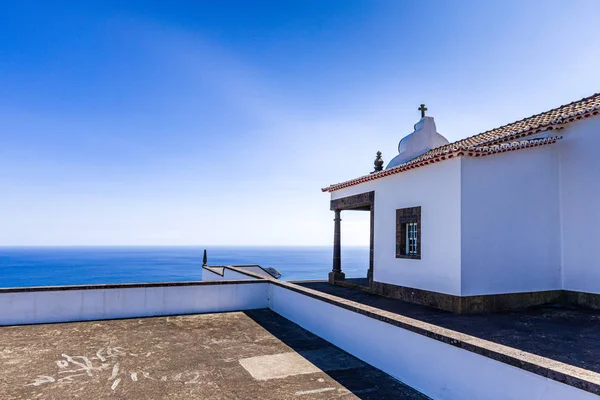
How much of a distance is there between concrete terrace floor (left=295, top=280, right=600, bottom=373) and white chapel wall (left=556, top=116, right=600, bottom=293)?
111 cm

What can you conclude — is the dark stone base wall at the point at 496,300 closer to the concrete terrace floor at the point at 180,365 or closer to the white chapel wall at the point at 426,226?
the white chapel wall at the point at 426,226

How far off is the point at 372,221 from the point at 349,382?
8296mm

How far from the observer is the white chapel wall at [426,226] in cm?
943

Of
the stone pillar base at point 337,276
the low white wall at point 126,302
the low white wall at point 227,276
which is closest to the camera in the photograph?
the low white wall at point 126,302

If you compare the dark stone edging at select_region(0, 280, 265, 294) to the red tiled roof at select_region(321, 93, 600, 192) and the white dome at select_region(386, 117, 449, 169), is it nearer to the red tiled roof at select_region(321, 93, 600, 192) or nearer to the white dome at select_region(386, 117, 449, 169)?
the red tiled roof at select_region(321, 93, 600, 192)

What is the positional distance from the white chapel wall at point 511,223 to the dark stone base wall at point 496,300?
0.54ft

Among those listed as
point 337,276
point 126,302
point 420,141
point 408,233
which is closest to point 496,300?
point 408,233

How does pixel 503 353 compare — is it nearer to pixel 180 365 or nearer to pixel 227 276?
pixel 180 365

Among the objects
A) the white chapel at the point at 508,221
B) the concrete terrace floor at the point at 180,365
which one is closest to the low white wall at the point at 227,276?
the concrete terrace floor at the point at 180,365

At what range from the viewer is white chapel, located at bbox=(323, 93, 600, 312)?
9.35 metres

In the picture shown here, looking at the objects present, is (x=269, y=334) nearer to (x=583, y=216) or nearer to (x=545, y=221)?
(x=545, y=221)

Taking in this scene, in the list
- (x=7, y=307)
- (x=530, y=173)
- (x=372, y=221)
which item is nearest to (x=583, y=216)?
(x=530, y=173)

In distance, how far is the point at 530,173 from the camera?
33.7ft

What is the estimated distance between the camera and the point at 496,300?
952 cm
